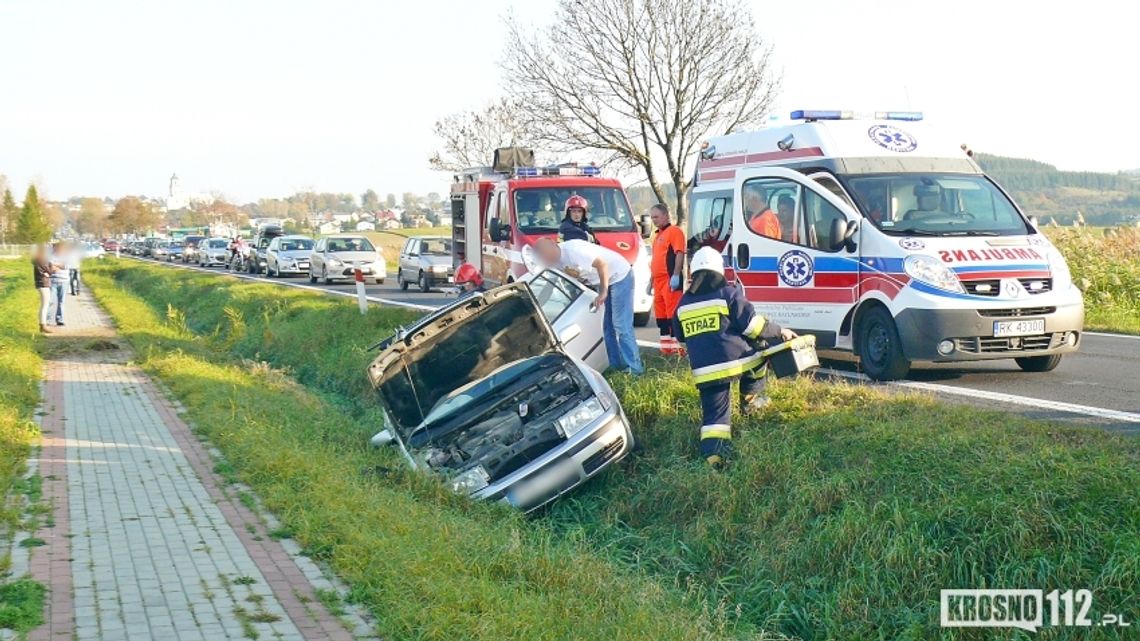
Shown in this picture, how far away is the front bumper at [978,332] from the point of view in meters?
10.5

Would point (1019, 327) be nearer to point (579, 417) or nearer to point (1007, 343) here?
point (1007, 343)

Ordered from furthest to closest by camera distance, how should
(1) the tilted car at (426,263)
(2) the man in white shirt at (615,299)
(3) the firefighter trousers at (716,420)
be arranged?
(1) the tilted car at (426,263) < (2) the man in white shirt at (615,299) < (3) the firefighter trousers at (716,420)

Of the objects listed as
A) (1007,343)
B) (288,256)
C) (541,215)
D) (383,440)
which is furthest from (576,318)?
(288,256)

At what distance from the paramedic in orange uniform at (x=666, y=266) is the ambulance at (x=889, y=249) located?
64cm

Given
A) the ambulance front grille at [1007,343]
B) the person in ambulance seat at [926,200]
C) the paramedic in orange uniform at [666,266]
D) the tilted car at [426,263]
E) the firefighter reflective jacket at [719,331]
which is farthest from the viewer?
the tilted car at [426,263]

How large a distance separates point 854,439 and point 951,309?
2473 millimetres

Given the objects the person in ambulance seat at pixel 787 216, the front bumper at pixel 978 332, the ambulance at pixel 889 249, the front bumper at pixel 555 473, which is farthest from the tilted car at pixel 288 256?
the front bumper at pixel 555 473

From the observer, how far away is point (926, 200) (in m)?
11.6

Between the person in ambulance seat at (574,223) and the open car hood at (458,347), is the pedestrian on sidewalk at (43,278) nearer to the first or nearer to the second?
the person in ambulance seat at (574,223)

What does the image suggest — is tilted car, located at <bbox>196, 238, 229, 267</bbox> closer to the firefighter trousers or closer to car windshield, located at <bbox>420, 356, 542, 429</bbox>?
car windshield, located at <bbox>420, 356, 542, 429</bbox>

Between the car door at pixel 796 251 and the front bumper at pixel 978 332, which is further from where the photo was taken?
the car door at pixel 796 251

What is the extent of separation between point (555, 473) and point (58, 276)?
17.5 m

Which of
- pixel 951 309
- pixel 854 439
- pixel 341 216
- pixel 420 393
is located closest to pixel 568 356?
pixel 420 393

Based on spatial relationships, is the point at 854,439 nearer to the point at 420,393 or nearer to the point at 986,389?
the point at 986,389
